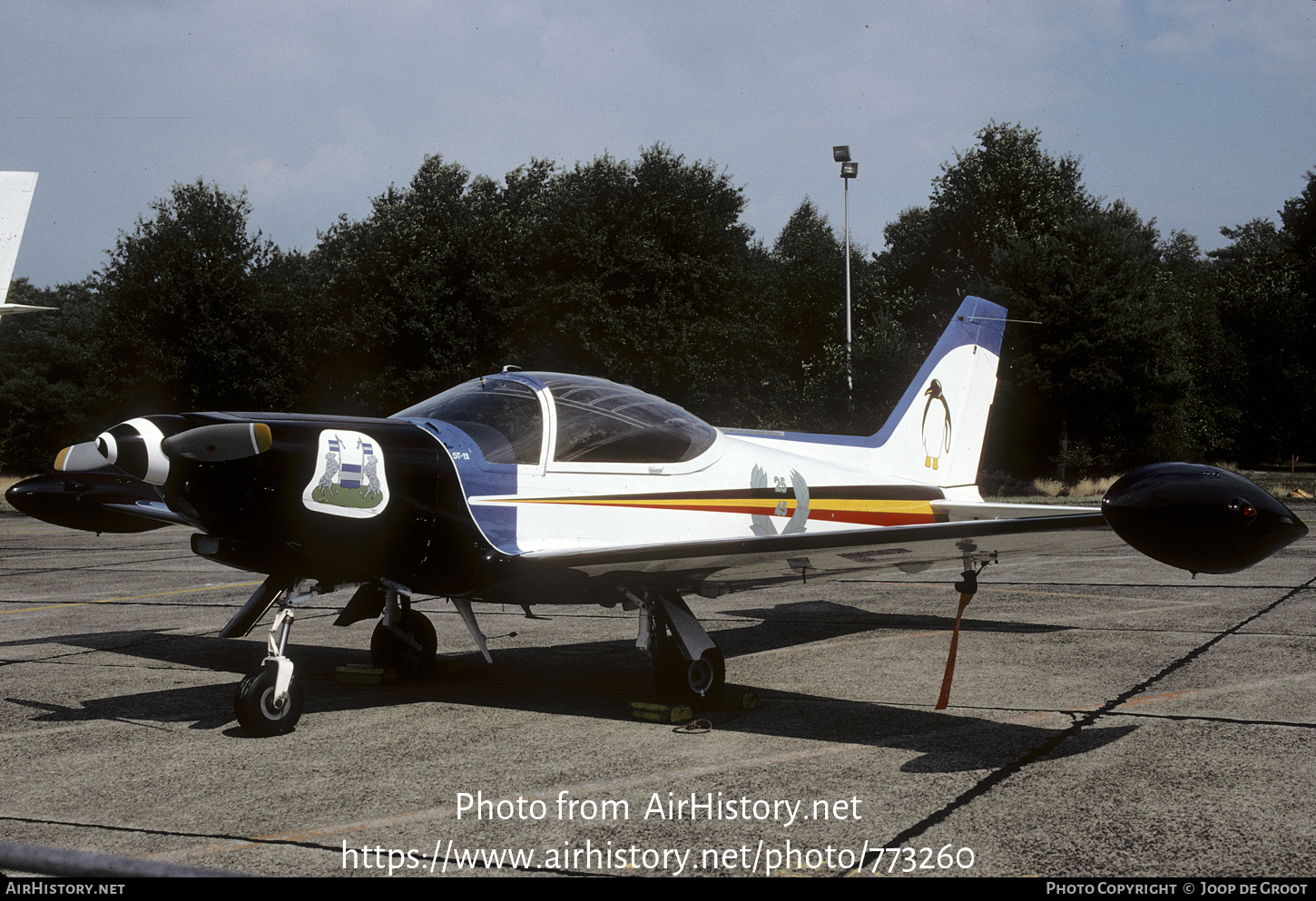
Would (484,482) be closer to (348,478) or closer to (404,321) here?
(348,478)

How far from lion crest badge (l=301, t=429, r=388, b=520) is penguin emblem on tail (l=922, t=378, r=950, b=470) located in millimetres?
5275

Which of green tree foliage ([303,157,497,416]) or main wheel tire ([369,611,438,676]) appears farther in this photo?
green tree foliage ([303,157,497,416])

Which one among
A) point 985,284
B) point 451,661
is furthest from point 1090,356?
point 451,661

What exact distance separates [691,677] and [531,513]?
144 centimetres

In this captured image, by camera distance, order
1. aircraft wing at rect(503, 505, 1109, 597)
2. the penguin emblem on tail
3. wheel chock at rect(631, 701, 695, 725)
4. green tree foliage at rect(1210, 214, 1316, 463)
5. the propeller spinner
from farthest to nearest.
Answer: green tree foliage at rect(1210, 214, 1316, 463) < the penguin emblem on tail < wheel chock at rect(631, 701, 695, 725) < the propeller spinner < aircraft wing at rect(503, 505, 1109, 597)

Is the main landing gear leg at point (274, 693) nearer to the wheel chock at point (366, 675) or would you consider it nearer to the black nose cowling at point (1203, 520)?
the wheel chock at point (366, 675)

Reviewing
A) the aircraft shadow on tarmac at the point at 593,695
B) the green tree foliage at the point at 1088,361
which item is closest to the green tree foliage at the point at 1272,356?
the green tree foliage at the point at 1088,361

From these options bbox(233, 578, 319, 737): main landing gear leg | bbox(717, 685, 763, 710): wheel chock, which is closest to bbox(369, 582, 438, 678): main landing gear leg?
→ bbox(233, 578, 319, 737): main landing gear leg

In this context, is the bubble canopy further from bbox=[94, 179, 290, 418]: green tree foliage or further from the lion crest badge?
bbox=[94, 179, 290, 418]: green tree foliage

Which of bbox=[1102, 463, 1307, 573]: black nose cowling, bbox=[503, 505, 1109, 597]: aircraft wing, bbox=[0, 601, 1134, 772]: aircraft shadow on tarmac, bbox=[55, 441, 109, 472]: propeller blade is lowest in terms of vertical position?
bbox=[0, 601, 1134, 772]: aircraft shadow on tarmac

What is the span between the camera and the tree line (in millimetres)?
34406
